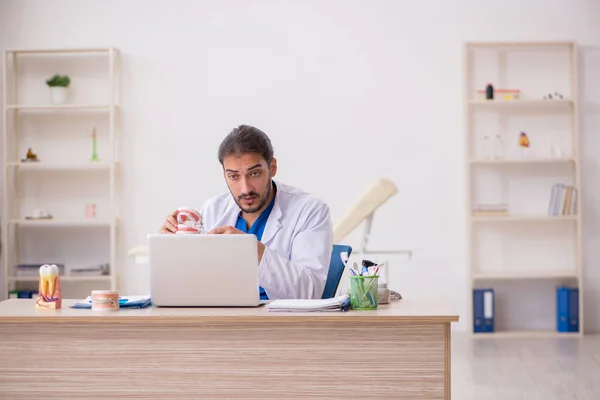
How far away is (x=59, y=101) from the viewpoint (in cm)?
607

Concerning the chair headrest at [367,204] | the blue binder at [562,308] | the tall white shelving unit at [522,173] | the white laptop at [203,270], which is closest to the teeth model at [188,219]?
the white laptop at [203,270]

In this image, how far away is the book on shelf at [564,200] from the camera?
232 inches

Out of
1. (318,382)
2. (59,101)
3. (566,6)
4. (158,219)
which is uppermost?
(566,6)

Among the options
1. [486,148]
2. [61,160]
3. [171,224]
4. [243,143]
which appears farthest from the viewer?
[61,160]

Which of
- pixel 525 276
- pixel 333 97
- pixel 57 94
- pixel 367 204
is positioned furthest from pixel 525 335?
pixel 57 94

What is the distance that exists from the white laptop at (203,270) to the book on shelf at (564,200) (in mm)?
3769

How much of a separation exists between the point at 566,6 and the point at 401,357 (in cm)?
438

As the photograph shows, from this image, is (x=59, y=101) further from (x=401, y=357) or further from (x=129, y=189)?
(x=401, y=357)

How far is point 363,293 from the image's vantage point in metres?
2.62

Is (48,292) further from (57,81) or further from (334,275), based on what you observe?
(57,81)

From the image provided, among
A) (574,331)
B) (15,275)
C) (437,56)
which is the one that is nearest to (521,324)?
(574,331)

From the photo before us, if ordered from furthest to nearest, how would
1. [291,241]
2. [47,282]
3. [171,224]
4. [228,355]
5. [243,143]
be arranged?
1. [291,241]
2. [243,143]
3. [171,224]
4. [47,282]
5. [228,355]

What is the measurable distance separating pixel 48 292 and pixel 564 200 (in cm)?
409

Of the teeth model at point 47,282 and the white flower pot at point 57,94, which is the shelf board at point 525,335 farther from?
the teeth model at point 47,282
